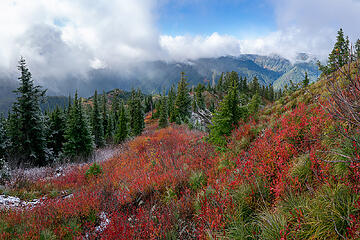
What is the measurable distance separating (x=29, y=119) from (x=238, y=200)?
2025 centimetres

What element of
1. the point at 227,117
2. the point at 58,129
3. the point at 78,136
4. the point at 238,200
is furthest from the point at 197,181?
the point at 58,129

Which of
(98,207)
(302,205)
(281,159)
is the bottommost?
(98,207)

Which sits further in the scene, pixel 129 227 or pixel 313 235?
pixel 129 227

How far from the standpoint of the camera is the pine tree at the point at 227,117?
9627 mm

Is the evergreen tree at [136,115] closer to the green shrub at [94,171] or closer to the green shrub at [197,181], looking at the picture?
the green shrub at [94,171]

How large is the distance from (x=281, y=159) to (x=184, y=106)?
1367 inches

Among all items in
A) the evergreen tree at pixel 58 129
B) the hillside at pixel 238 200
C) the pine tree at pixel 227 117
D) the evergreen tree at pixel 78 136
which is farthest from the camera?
the evergreen tree at pixel 58 129

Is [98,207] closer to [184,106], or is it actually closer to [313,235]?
[313,235]

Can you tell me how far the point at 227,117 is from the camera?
31.8 ft

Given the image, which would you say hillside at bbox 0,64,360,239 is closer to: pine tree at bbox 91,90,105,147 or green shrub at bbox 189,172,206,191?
green shrub at bbox 189,172,206,191

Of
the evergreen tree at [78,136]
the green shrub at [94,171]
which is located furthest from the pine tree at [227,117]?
the evergreen tree at [78,136]

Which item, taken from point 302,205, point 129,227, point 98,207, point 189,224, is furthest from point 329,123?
point 98,207

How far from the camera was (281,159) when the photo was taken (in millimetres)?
4355

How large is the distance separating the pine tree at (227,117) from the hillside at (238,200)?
1283 mm
